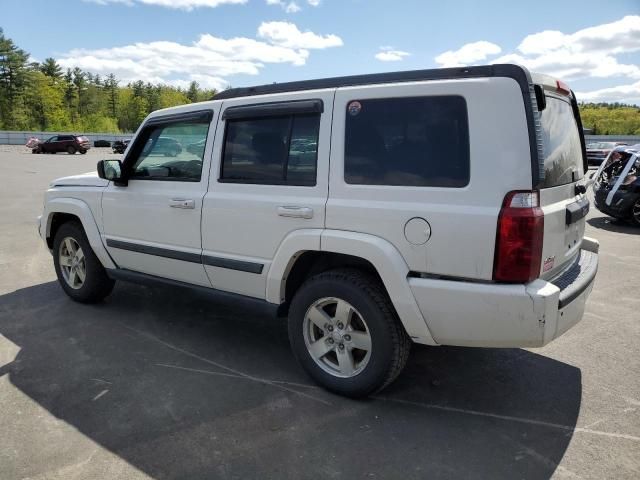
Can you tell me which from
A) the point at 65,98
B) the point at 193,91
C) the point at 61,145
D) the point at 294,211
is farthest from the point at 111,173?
the point at 193,91

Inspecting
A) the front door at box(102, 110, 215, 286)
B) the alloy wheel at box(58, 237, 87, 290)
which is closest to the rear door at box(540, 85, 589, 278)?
the front door at box(102, 110, 215, 286)

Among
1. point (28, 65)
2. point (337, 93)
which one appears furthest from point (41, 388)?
point (28, 65)

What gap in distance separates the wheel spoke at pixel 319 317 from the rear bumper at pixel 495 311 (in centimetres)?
69

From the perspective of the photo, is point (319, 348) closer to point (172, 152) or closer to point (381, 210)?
point (381, 210)

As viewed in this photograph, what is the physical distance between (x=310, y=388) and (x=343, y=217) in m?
1.19

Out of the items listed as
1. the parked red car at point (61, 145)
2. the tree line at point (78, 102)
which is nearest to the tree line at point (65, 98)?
the tree line at point (78, 102)

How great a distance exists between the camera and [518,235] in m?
2.57

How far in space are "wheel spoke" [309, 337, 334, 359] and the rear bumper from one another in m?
0.77

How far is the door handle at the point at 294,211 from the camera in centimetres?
320

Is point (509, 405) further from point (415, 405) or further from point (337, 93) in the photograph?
point (337, 93)

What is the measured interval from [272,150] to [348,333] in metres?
1.35

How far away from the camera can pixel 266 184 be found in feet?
11.3

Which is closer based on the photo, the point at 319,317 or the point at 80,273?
the point at 319,317

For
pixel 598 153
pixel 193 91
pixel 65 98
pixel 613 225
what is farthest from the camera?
pixel 193 91
